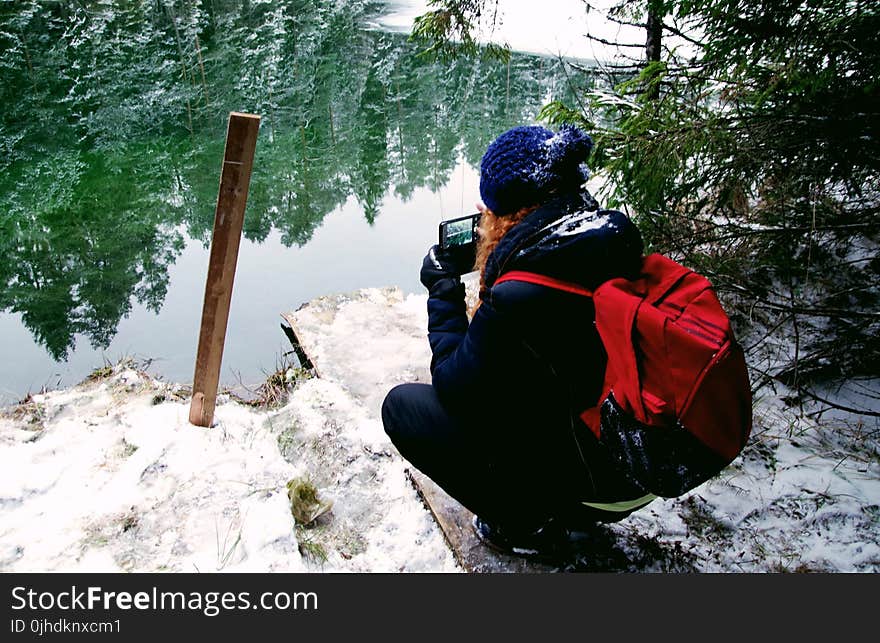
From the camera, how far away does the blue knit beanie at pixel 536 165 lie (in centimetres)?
137

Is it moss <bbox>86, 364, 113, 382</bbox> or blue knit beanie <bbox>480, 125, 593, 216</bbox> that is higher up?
blue knit beanie <bbox>480, 125, 593, 216</bbox>

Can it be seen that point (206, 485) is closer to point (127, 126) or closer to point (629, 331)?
point (629, 331)

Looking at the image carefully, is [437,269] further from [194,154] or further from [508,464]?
[194,154]

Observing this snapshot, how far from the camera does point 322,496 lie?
2211 millimetres

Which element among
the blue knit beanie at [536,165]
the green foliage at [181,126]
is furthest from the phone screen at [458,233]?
the green foliage at [181,126]

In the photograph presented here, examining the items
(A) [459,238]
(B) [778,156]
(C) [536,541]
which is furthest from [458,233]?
(B) [778,156]

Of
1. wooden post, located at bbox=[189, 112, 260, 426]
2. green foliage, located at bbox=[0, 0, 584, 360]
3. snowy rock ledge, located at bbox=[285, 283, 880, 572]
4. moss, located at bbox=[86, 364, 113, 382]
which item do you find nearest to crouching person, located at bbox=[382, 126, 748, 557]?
snowy rock ledge, located at bbox=[285, 283, 880, 572]

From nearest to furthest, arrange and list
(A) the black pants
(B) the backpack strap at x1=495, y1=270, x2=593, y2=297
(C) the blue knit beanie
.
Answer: (B) the backpack strap at x1=495, y1=270, x2=593, y2=297, (C) the blue knit beanie, (A) the black pants

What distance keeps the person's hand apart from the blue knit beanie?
1.32 feet

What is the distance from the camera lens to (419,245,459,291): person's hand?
178cm

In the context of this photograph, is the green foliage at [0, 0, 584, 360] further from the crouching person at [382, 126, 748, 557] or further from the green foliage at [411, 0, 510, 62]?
the crouching person at [382, 126, 748, 557]

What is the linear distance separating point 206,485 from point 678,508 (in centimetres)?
192

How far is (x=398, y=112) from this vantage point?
48.4 ft

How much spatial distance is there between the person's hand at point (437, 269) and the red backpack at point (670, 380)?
19.9 inches
